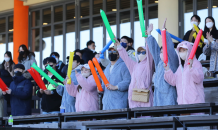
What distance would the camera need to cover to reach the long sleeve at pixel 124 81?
5.38 metres

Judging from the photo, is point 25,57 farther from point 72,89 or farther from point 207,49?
point 207,49

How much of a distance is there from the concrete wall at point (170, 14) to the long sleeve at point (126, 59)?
3.91 meters

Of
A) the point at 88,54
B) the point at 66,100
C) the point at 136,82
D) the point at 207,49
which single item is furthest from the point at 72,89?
the point at 207,49

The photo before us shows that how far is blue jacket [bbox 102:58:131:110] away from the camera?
17.8 ft

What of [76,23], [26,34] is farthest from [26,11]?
[76,23]

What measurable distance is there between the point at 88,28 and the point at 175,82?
23.7 feet

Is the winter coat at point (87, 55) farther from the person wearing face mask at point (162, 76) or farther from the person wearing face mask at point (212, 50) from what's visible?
the person wearing face mask at point (162, 76)

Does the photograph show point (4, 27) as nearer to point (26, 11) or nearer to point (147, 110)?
point (26, 11)

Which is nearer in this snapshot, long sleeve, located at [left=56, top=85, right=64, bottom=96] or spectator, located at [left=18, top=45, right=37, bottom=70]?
long sleeve, located at [left=56, top=85, right=64, bottom=96]

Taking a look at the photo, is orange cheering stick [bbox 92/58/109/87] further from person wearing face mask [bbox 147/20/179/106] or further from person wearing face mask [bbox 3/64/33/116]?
person wearing face mask [bbox 3/64/33/116]

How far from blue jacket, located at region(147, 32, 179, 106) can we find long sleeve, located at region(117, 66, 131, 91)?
540 millimetres

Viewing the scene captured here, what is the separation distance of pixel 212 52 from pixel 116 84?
5.35 ft

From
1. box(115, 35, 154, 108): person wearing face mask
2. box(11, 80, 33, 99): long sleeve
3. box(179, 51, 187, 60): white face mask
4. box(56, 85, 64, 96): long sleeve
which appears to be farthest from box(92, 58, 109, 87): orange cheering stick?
box(11, 80, 33, 99): long sleeve

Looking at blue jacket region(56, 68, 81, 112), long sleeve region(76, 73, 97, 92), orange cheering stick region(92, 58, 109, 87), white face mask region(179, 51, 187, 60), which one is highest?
white face mask region(179, 51, 187, 60)
